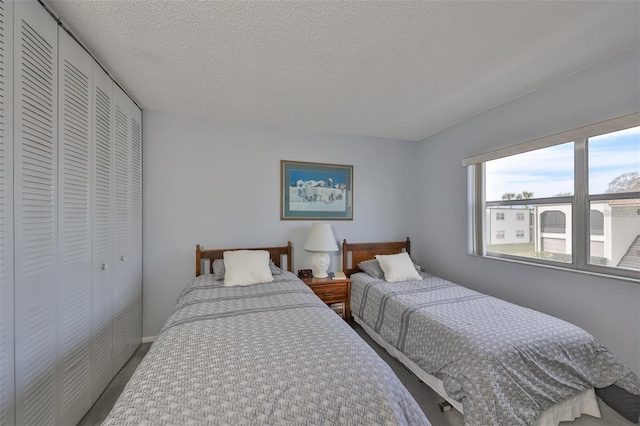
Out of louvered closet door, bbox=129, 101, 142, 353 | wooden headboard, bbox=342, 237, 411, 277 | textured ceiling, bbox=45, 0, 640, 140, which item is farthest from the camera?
wooden headboard, bbox=342, 237, 411, 277

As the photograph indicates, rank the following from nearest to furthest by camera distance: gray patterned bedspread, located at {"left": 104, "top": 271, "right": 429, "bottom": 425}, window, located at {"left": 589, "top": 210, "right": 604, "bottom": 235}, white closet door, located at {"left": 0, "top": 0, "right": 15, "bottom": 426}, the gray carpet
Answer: gray patterned bedspread, located at {"left": 104, "top": 271, "right": 429, "bottom": 425} < white closet door, located at {"left": 0, "top": 0, "right": 15, "bottom": 426} < the gray carpet < window, located at {"left": 589, "top": 210, "right": 604, "bottom": 235}

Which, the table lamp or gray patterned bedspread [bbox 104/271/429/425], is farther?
the table lamp

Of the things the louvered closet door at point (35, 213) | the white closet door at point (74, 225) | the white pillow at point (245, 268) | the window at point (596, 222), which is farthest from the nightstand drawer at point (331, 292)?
the window at point (596, 222)

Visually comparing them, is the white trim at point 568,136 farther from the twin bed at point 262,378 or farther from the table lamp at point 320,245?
the twin bed at point 262,378

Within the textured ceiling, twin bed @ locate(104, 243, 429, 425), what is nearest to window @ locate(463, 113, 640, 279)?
the textured ceiling

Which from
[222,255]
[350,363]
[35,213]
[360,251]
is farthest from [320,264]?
[35,213]

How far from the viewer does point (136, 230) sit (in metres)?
2.34

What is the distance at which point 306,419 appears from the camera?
86 cm

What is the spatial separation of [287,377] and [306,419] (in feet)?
0.54

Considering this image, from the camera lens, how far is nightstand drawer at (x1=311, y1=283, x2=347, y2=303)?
2725mm

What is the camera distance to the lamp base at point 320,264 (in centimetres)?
286

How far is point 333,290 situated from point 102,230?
85.4 inches

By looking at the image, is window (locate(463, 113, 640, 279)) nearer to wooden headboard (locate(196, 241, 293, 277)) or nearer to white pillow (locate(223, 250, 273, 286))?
wooden headboard (locate(196, 241, 293, 277))

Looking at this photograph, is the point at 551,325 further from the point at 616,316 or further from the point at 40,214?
the point at 40,214
